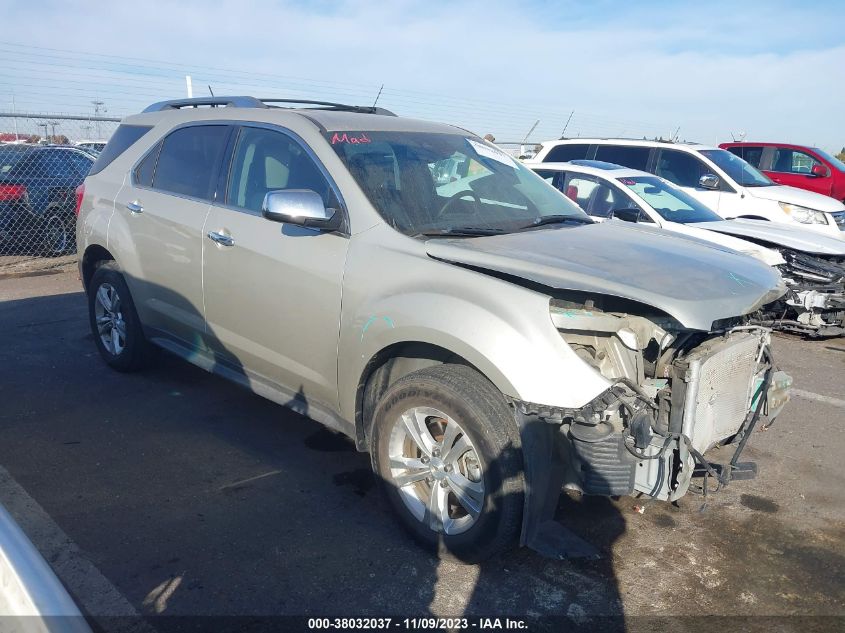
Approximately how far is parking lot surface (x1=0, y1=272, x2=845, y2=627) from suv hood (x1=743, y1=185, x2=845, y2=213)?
18.3 ft

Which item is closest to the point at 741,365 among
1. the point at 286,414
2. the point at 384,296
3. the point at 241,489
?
the point at 384,296

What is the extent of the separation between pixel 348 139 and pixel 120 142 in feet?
7.74

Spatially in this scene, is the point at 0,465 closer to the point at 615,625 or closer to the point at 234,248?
the point at 234,248

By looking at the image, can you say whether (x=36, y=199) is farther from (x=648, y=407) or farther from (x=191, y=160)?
(x=648, y=407)

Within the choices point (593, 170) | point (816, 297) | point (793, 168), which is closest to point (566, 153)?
point (593, 170)

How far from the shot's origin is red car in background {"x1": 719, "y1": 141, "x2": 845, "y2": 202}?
14266 mm

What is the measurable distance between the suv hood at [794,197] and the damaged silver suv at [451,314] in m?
6.58

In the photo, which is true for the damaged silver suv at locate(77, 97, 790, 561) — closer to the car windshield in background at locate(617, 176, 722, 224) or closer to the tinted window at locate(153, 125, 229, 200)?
the tinted window at locate(153, 125, 229, 200)

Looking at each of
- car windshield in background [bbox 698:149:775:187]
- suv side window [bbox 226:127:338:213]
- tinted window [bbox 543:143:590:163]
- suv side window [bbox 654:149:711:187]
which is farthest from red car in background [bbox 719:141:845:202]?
suv side window [bbox 226:127:338:213]

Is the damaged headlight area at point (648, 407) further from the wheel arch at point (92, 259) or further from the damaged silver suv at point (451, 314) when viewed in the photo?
the wheel arch at point (92, 259)

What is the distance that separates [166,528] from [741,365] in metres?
2.76

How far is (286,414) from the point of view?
16.0ft

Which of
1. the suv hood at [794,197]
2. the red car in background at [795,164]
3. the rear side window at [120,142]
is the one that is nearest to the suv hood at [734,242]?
the suv hood at [794,197]

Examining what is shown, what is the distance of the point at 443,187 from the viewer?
3941mm
